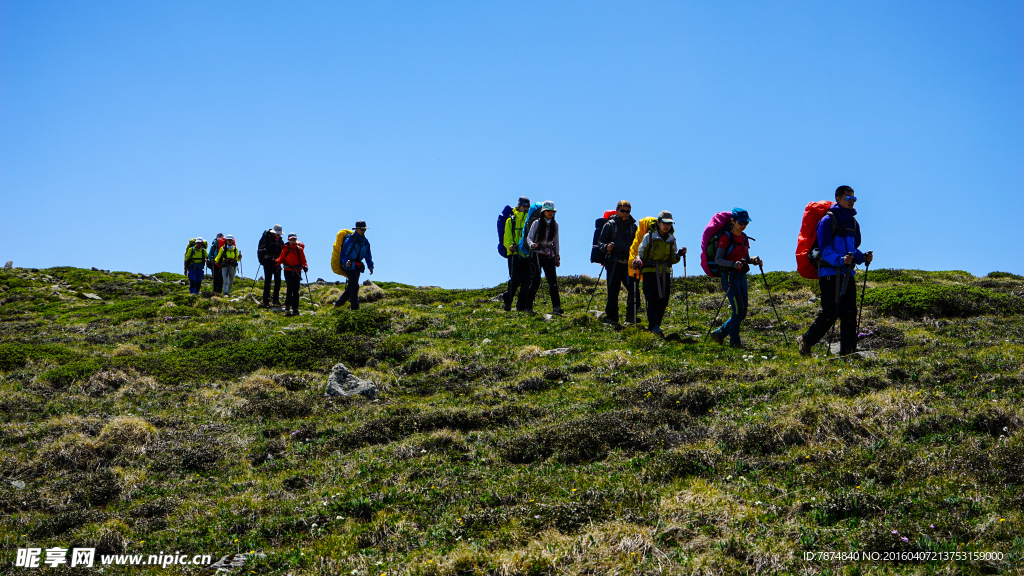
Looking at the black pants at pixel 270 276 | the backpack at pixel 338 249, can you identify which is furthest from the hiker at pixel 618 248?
the black pants at pixel 270 276

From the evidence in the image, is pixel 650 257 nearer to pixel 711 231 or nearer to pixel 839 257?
pixel 711 231

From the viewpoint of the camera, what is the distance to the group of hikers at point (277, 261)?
21.5 m

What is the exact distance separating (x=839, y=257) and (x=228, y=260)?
26.3 meters

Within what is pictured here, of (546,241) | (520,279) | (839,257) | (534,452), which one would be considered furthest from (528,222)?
(534,452)

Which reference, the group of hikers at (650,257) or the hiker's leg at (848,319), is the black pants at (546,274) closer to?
Result: the group of hikers at (650,257)

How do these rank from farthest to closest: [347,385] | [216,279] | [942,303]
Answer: [216,279] → [942,303] → [347,385]

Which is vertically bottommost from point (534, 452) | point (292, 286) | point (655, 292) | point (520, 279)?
point (534, 452)

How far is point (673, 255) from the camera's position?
592 inches

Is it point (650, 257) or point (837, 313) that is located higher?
point (650, 257)

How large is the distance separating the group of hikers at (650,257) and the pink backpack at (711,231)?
2 cm

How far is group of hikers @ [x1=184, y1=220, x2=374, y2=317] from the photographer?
2145 cm

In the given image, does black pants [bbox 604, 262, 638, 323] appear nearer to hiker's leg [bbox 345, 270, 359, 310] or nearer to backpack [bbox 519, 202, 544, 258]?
backpack [bbox 519, 202, 544, 258]

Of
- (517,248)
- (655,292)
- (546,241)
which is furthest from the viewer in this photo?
(517,248)

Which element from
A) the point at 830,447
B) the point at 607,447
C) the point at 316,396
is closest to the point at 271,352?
the point at 316,396
